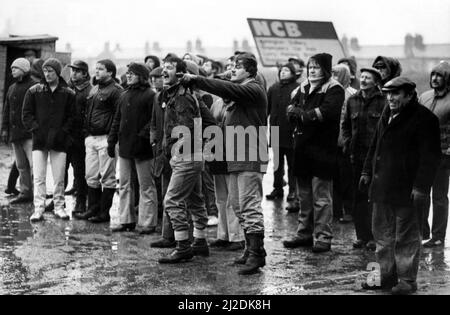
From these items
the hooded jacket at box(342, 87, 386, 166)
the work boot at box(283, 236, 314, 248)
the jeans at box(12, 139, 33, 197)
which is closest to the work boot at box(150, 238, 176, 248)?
the work boot at box(283, 236, 314, 248)

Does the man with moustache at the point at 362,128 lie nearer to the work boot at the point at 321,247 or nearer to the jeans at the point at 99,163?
the work boot at the point at 321,247

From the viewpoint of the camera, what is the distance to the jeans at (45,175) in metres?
10.2

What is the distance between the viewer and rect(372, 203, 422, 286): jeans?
6.68 metres

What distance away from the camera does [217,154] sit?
830 cm

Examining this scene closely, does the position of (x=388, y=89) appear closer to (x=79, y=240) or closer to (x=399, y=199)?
(x=399, y=199)

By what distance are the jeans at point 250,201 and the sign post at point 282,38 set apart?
13.6 m

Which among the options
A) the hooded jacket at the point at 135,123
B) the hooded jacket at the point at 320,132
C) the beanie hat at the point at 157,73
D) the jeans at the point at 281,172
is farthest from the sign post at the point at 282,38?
the hooded jacket at the point at 320,132

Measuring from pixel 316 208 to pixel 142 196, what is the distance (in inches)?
90.8

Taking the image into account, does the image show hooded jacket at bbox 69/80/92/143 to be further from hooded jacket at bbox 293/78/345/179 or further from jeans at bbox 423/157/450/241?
jeans at bbox 423/157/450/241

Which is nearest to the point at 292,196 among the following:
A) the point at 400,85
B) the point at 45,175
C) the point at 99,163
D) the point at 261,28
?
the point at 99,163

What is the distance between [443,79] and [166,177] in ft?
11.5

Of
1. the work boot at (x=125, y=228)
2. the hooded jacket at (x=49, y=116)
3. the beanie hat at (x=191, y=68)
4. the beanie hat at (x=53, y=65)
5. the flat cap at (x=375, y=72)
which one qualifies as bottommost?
the work boot at (x=125, y=228)

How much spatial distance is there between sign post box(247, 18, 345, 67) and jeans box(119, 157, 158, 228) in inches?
471
